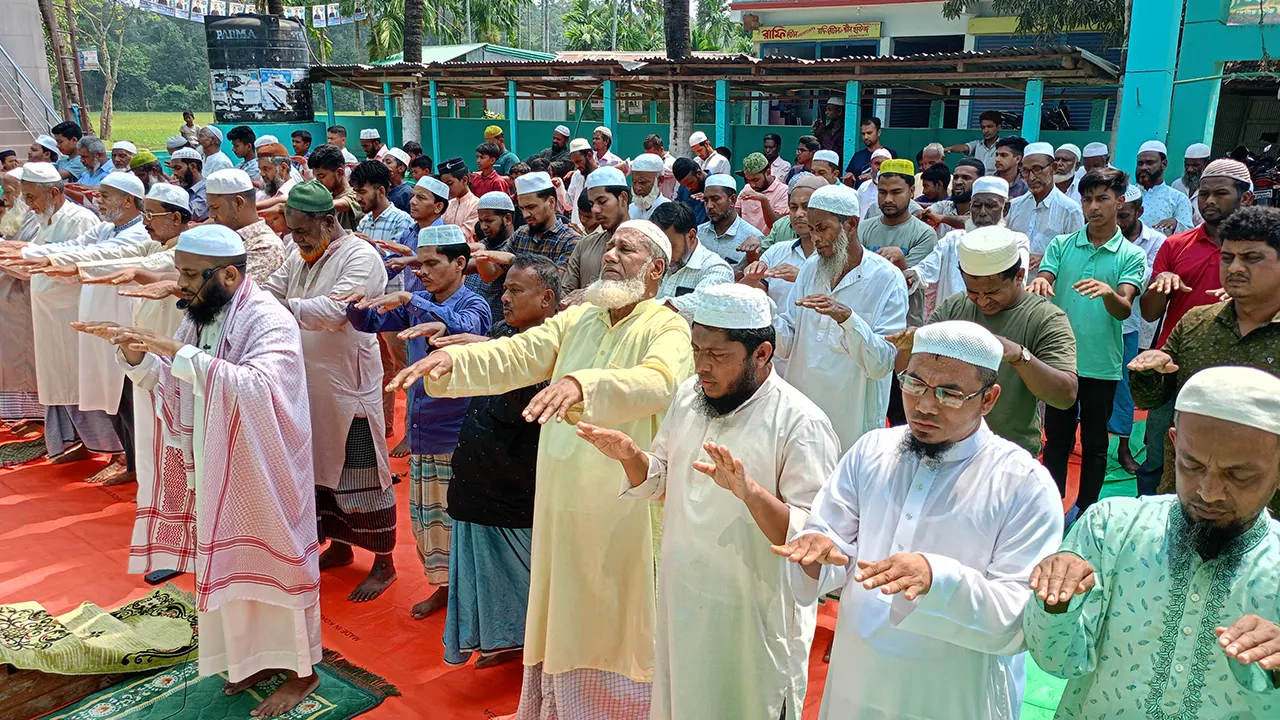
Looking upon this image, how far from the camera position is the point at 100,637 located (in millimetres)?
4074

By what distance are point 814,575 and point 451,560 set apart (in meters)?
2.05

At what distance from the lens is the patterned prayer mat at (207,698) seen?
12.2 feet

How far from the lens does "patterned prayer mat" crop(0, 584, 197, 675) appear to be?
381cm

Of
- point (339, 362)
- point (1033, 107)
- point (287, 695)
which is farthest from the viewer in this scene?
point (1033, 107)

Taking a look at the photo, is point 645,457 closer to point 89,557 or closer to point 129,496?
point 89,557

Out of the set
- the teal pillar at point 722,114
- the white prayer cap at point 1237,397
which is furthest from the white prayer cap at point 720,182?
the teal pillar at point 722,114

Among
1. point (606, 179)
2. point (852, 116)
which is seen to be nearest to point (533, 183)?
point (606, 179)

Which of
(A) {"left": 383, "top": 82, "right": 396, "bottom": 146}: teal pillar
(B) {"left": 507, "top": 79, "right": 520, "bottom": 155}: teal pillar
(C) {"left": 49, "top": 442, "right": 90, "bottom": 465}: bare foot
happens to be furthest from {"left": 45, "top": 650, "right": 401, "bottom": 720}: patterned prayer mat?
(A) {"left": 383, "top": 82, "right": 396, "bottom": 146}: teal pillar

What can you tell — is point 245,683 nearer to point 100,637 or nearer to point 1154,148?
point 100,637

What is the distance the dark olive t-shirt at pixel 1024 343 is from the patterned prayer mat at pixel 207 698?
110 inches

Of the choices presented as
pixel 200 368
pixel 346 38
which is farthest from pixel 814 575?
pixel 346 38

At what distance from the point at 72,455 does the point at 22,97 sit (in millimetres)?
12440

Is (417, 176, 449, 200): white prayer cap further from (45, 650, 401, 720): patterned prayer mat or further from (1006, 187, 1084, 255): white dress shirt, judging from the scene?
(1006, 187, 1084, 255): white dress shirt

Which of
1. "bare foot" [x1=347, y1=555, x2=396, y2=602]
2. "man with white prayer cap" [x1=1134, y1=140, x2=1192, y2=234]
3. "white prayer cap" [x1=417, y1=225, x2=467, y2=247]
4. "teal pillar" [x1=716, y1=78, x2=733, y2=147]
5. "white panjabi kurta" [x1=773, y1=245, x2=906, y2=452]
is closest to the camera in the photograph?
"white prayer cap" [x1=417, y1=225, x2=467, y2=247]
